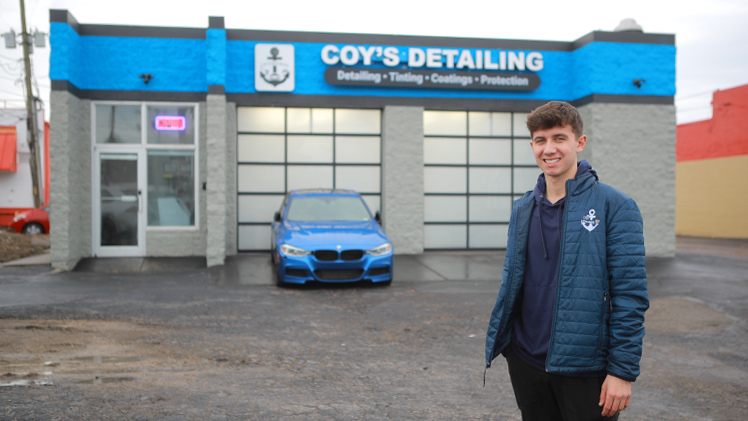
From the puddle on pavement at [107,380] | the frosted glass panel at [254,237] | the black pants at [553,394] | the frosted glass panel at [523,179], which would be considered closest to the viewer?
the black pants at [553,394]

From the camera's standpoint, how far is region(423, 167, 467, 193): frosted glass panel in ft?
51.6

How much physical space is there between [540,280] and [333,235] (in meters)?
7.63

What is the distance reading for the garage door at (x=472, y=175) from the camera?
15.8 metres

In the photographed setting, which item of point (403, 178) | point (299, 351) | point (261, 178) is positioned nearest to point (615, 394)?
point (299, 351)

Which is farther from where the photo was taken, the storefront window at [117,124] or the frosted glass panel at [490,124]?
the frosted glass panel at [490,124]

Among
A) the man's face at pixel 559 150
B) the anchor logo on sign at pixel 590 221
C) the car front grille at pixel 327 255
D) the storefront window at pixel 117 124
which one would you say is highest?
the storefront window at pixel 117 124

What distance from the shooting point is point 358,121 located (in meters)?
15.4

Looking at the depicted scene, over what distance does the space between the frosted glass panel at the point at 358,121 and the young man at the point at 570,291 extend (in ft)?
42.2

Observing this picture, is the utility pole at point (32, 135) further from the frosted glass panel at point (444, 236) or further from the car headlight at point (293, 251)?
the car headlight at point (293, 251)

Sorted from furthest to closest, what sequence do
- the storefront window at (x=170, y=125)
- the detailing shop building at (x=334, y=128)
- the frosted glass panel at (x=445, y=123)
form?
1. the frosted glass panel at (x=445, y=123)
2. the storefront window at (x=170, y=125)
3. the detailing shop building at (x=334, y=128)

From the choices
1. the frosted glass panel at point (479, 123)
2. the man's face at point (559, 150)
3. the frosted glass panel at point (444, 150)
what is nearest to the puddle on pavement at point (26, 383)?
the man's face at point (559, 150)

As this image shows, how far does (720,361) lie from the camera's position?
18.7 feet

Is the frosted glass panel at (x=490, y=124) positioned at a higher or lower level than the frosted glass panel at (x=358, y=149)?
higher

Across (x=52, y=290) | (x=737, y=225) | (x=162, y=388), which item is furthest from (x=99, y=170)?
(x=737, y=225)
